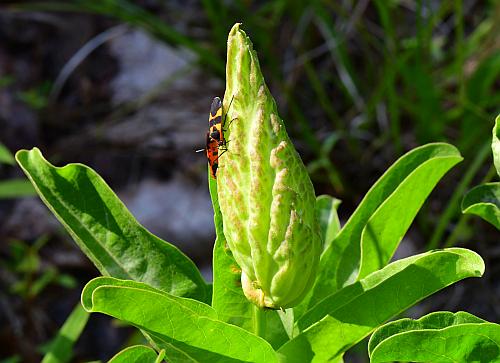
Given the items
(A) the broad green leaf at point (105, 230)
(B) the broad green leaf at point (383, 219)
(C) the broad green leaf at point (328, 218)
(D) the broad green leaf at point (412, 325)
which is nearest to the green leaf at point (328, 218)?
(C) the broad green leaf at point (328, 218)

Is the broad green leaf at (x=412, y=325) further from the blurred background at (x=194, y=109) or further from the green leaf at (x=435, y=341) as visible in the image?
the blurred background at (x=194, y=109)

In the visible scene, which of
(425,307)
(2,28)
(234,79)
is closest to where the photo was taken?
(234,79)

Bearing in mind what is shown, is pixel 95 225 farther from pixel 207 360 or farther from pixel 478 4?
pixel 478 4

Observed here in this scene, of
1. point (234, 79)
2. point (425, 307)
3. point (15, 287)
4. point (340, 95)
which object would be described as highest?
point (234, 79)

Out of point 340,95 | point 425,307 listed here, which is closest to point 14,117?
point 340,95

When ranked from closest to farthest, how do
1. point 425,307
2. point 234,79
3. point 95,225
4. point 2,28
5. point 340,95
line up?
point 234,79
point 95,225
point 425,307
point 340,95
point 2,28

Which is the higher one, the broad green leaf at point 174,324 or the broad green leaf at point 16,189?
the broad green leaf at point 174,324
